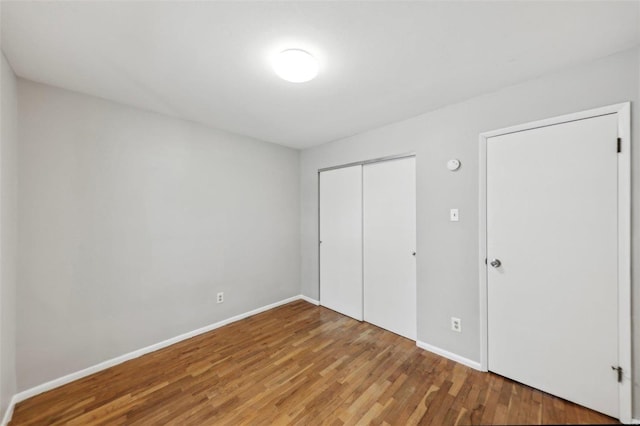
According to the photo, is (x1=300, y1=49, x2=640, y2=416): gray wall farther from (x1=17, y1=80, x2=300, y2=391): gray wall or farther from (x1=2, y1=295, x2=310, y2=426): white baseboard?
(x1=2, y1=295, x2=310, y2=426): white baseboard

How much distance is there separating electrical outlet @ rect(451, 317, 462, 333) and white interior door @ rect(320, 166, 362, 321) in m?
1.12

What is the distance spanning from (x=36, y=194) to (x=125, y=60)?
4.14ft

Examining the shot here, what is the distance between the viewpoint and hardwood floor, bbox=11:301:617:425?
1.69 m

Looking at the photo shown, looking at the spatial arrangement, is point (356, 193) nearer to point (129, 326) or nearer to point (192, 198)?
point (192, 198)

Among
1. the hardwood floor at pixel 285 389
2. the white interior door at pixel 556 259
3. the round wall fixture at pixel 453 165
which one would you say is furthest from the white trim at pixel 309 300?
the round wall fixture at pixel 453 165

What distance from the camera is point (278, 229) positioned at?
145 inches

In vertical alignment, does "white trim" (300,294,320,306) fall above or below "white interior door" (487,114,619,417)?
below

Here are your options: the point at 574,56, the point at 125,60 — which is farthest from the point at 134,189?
the point at 574,56

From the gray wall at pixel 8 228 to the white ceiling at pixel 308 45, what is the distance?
0.85 feet

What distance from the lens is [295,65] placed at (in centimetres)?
166

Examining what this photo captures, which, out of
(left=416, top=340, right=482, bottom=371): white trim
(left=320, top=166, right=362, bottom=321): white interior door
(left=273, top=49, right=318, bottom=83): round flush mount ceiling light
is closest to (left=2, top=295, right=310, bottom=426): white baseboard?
(left=320, top=166, right=362, bottom=321): white interior door

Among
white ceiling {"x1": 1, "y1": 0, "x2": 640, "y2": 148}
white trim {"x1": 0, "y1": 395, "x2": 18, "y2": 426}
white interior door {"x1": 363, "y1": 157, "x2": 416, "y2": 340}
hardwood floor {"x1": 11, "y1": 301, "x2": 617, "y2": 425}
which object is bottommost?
hardwood floor {"x1": 11, "y1": 301, "x2": 617, "y2": 425}

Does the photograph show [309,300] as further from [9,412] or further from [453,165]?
[9,412]

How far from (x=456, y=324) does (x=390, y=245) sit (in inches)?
38.7
